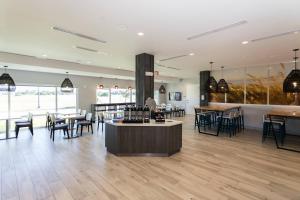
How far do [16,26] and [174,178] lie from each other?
4.34 metres

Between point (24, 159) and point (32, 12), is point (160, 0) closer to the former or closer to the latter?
point (32, 12)

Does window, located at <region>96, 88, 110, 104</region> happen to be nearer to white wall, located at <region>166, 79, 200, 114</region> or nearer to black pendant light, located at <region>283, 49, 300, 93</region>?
white wall, located at <region>166, 79, 200, 114</region>

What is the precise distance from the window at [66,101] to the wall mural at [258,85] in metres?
8.11

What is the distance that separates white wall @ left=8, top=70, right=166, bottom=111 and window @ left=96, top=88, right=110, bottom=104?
1.13ft

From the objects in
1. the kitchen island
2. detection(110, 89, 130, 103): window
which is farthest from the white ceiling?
detection(110, 89, 130, 103): window

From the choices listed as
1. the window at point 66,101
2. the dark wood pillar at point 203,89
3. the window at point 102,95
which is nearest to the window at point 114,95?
the window at point 102,95

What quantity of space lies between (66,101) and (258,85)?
9.98 meters

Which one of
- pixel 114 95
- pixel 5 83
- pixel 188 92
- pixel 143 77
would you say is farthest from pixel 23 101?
pixel 188 92

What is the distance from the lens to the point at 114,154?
175 inches

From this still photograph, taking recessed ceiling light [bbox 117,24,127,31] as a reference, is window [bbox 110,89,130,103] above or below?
below

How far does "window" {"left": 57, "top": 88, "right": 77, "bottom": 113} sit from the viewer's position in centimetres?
900

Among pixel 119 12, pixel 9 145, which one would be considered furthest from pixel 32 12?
pixel 9 145

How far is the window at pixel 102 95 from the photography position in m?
10.5

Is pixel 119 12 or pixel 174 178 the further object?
pixel 174 178
